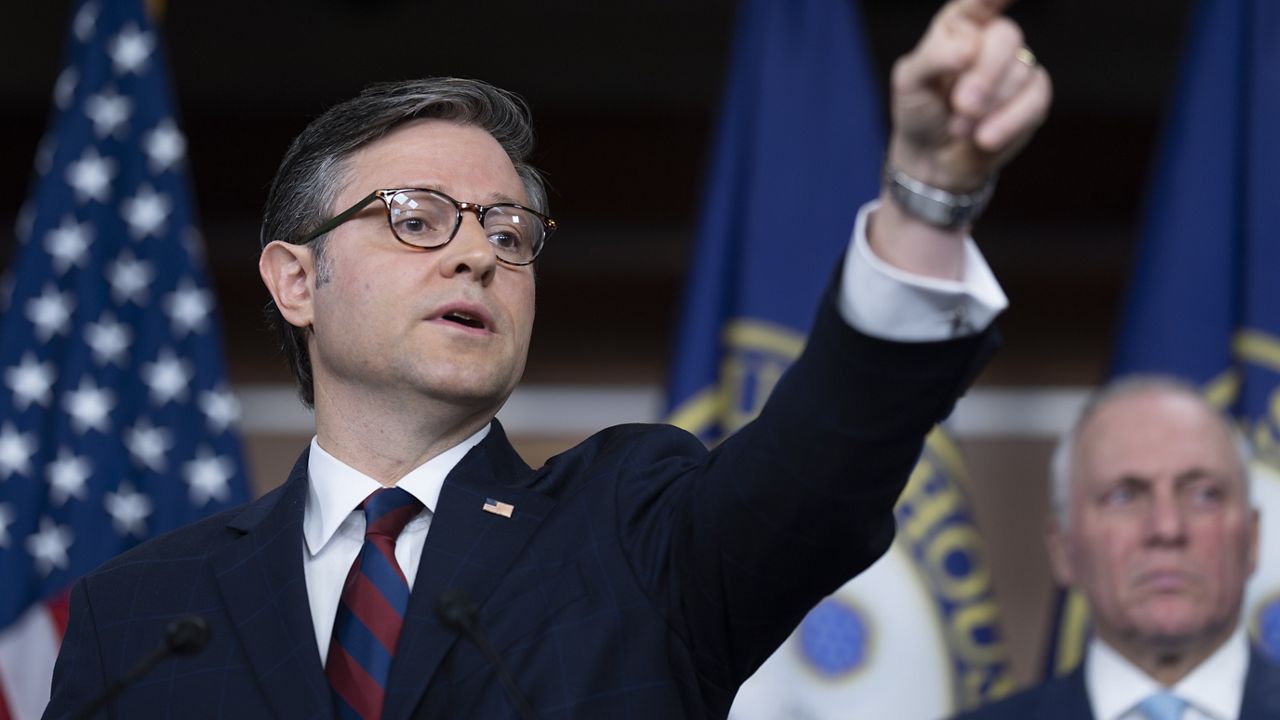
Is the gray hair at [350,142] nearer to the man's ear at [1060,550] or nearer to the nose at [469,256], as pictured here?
the nose at [469,256]

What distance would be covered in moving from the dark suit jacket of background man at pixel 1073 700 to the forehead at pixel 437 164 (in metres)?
1.43

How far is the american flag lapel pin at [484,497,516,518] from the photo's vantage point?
4.43ft

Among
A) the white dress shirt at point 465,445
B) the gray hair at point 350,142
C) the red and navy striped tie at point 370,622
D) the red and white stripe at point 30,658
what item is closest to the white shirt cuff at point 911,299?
the white dress shirt at point 465,445

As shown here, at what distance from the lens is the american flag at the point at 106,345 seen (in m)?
3.19

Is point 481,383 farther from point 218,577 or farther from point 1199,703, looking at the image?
point 1199,703

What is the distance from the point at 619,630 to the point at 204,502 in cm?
222

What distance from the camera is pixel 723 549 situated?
117 centimetres

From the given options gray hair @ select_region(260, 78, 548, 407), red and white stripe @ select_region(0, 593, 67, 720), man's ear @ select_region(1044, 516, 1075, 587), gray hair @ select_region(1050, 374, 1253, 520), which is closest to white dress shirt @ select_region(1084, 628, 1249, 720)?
man's ear @ select_region(1044, 516, 1075, 587)

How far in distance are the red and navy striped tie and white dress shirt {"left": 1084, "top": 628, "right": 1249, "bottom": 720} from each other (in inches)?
60.7

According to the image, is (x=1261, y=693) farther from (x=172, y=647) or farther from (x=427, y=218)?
(x=172, y=647)

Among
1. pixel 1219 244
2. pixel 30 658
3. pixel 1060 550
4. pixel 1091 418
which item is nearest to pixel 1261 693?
pixel 1060 550

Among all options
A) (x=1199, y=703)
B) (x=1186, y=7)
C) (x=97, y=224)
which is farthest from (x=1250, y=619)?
(x=97, y=224)

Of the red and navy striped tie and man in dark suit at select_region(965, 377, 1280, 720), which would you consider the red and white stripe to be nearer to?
man in dark suit at select_region(965, 377, 1280, 720)

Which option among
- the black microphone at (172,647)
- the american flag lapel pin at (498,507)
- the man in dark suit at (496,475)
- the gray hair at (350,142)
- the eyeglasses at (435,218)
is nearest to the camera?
the man in dark suit at (496,475)
